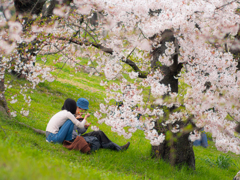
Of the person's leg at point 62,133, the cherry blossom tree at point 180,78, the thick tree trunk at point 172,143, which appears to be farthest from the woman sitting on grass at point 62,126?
the thick tree trunk at point 172,143

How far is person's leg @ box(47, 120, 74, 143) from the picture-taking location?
5148mm

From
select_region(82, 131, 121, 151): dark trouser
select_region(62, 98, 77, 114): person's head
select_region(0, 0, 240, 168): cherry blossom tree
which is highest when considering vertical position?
select_region(0, 0, 240, 168): cherry blossom tree

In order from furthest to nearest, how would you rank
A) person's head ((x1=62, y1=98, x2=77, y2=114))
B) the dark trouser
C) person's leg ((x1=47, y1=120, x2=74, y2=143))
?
1. the dark trouser
2. person's head ((x1=62, y1=98, x2=77, y2=114))
3. person's leg ((x1=47, y1=120, x2=74, y2=143))

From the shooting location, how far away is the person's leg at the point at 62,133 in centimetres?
515

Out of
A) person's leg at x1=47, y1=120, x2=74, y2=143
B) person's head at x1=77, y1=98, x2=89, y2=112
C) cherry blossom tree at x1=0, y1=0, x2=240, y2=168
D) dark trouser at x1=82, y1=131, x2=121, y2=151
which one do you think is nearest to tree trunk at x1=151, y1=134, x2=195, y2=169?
cherry blossom tree at x1=0, y1=0, x2=240, y2=168

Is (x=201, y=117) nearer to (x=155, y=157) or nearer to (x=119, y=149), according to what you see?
(x=155, y=157)

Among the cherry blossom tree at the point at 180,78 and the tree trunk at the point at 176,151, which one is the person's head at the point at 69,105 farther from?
the tree trunk at the point at 176,151

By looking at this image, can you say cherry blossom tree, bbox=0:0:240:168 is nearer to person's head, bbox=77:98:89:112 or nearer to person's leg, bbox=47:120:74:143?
person's head, bbox=77:98:89:112

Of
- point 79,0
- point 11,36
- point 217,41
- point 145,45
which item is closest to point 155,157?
point 145,45

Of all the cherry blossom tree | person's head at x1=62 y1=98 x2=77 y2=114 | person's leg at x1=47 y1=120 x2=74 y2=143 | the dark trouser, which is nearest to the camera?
the cherry blossom tree

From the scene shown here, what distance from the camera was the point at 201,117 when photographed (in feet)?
15.3

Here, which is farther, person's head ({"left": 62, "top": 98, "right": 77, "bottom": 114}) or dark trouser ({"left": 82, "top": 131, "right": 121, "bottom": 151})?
dark trouser ({"left": 82, "top": 131, "right": 121, "bottom": 151})

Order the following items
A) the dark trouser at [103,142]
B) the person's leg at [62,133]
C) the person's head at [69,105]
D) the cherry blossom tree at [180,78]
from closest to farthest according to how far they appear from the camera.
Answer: the cherry blossom tree at [180,78], the person's leg at [62,133], the person's head at [69,105], the dark trouser at [103,142]

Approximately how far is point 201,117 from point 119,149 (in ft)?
7.64
